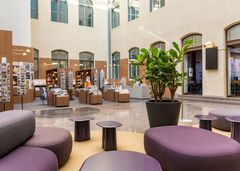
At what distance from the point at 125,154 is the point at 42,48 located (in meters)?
16.1

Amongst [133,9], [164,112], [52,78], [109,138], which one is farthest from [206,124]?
[133,9]

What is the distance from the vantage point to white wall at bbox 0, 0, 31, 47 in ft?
36.0

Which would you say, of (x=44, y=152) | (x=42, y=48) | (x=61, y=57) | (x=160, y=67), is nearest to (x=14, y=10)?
(x=42, y=48)

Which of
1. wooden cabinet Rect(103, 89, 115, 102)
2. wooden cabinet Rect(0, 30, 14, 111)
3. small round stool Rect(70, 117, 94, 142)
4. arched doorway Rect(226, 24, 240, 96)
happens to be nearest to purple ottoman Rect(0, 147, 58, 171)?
small round stool Rect(70, 117, 94, 142)

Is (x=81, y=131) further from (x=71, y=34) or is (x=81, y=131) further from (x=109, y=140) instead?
(x=71, y=34)

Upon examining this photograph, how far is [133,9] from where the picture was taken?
17375 mm

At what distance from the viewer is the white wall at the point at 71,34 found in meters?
16.5

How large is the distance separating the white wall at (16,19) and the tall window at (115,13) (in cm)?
849

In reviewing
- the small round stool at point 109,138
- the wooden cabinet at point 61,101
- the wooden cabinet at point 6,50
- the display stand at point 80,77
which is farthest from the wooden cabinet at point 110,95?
the small round stool at point 109,138

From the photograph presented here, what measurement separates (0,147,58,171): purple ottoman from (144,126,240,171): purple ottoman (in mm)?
1231

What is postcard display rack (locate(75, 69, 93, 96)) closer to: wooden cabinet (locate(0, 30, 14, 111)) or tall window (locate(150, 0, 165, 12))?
tall window (locate(150, 0, 165, 12))

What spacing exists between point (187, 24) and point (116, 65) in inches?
322

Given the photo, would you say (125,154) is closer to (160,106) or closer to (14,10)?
(160,106)

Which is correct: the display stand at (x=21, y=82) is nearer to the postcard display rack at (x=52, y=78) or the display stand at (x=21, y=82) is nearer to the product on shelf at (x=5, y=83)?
the product on shelf at (x=5, y=83)
